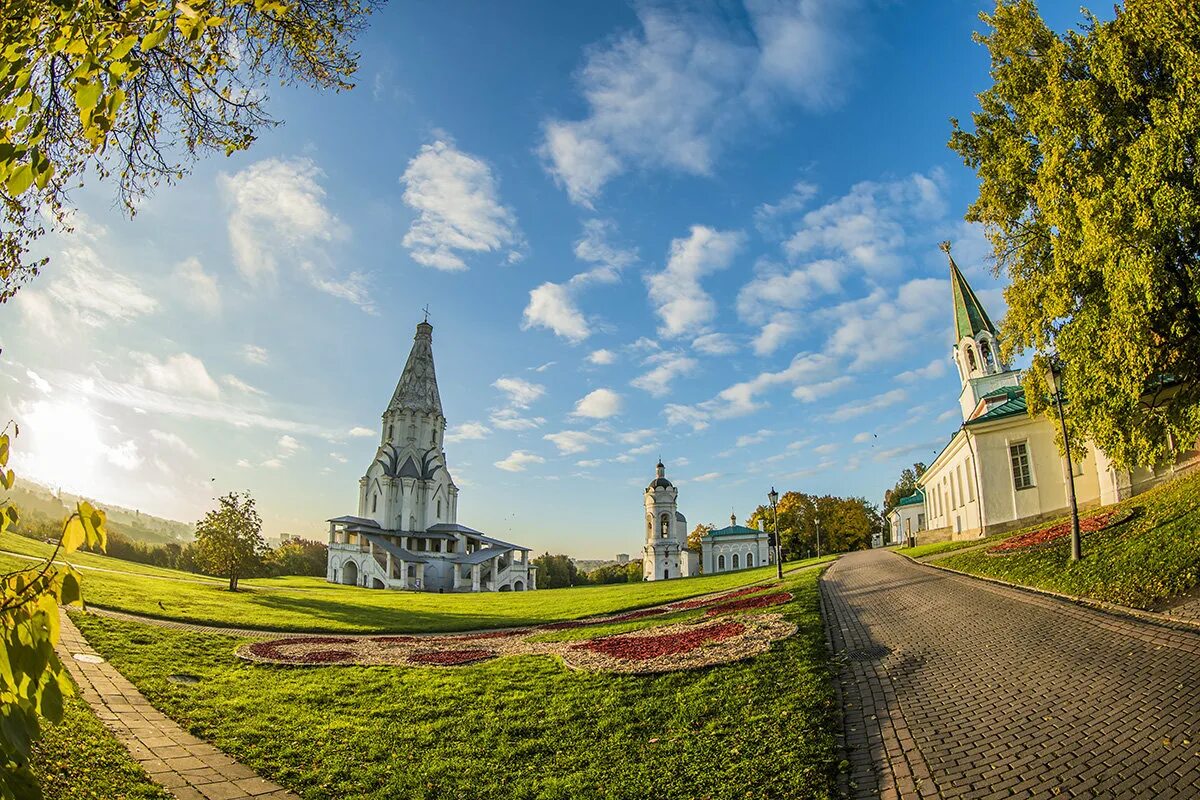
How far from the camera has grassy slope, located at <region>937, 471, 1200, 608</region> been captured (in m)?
13.3

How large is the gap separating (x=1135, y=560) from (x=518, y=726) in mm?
16396

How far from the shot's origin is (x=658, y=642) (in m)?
15.5

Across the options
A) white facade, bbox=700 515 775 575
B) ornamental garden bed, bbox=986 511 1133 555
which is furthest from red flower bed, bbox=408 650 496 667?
white facade, bbox=700 515 775 575

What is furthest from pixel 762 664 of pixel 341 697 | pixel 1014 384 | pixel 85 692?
pixel 1014 384

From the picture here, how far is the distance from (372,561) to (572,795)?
5921 centimetres

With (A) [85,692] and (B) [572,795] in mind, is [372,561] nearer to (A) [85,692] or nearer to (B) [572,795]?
(A) [85,692]

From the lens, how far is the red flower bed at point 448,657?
47.9 ft

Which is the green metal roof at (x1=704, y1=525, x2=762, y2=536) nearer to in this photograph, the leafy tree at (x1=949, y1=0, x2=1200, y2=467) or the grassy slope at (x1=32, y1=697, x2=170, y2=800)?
the leafy tree at (x1=949, y1=0, x2=1200, y2=467)

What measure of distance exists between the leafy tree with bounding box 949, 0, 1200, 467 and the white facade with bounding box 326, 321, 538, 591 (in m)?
56.5

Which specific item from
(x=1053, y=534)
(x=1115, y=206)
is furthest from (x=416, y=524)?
(x=1115, y=206)

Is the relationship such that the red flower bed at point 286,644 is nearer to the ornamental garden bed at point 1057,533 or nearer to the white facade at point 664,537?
the ornamental garden bed at point 1057,533

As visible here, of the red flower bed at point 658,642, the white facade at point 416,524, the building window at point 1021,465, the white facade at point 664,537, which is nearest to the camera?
the red flower bed at point 658,642

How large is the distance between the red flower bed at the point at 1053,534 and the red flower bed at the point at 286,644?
24.1 metres

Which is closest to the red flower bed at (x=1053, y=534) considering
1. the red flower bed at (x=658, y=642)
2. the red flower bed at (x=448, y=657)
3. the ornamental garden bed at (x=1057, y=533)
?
the ornamental garden bed at (x=1057, y=533)
